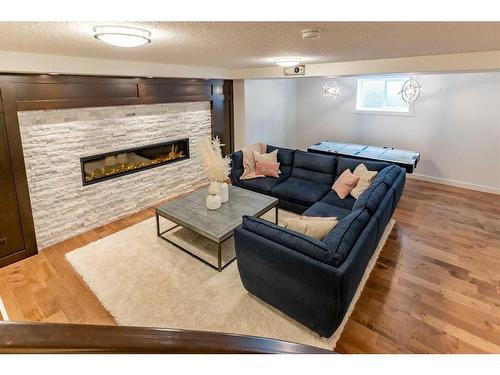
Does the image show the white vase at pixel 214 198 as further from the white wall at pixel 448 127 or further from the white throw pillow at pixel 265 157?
the white wall at pixel 448 127

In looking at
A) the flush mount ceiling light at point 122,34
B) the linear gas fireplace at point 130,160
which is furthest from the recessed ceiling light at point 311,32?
the linear gas fireplace at point 130,160

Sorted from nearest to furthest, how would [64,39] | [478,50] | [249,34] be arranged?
[249,34] < [64,39] < [478,50]

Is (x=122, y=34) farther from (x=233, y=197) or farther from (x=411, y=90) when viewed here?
(x=411, y=90)

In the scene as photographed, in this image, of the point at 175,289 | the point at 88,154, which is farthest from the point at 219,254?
the point at 88,154

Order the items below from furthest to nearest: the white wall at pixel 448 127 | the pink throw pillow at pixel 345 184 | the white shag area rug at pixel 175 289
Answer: the white wall at pixel 448 127 → the pink throw pillow at pixel 345 184 → the white shag area rug at pixel 175 289

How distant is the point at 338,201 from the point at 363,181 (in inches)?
18.0

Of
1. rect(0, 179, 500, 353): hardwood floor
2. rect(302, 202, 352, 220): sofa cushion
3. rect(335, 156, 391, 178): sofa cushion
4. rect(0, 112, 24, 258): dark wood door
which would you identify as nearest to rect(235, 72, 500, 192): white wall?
rect(0, 179, 500, 353): hardwood floor

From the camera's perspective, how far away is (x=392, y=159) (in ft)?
17.3

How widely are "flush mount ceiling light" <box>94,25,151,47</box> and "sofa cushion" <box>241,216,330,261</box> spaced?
1.64 m

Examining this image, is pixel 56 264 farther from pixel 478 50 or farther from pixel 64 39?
pixel 478 50

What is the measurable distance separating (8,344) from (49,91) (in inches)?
157

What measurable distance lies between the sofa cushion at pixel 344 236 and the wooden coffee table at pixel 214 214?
4.07 feet

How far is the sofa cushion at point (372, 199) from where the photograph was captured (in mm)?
2955
